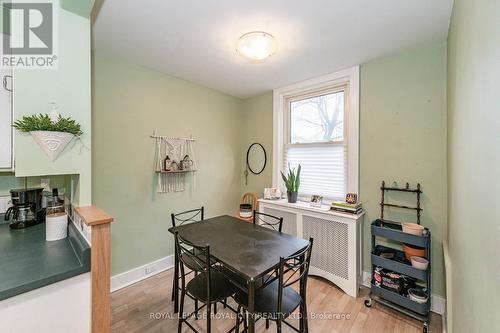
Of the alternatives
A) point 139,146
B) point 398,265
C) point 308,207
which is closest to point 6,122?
point 139,146

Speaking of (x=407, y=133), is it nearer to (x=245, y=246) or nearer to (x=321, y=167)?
(x=321, y=167)

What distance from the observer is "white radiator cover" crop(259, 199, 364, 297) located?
Result: 6.99ft

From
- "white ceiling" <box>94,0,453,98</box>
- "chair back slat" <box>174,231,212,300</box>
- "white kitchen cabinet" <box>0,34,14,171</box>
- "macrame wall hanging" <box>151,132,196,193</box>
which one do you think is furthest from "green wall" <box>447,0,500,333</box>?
"macrame wall hanging" <box>151,132,196,193</box>

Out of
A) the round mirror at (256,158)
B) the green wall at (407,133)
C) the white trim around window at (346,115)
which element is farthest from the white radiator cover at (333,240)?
the round mirror at (256,158)

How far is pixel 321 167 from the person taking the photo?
2775mm

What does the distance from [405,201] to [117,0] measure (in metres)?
2.94

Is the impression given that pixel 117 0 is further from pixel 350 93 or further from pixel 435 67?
pixel 435 67

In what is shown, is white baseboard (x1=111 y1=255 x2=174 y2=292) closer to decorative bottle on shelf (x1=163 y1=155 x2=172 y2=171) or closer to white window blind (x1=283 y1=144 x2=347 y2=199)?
decorative bottle on shelf (x1=163 y1=155 x2=172 y2=171)

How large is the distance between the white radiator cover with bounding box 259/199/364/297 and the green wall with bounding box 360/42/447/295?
0.29 metres

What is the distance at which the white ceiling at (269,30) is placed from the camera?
58.3 inches

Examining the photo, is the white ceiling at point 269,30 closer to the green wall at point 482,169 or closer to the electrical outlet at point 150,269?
the green wall at point 482,169

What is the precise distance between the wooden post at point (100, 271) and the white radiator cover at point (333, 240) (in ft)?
6.38

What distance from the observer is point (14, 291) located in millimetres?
866

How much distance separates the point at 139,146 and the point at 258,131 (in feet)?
5.75
